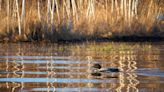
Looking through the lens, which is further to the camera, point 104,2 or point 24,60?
point 104,2

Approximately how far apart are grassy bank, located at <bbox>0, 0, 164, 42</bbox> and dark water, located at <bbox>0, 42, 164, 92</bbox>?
9124 millimetres

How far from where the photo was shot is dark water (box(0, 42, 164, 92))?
15.8 meters

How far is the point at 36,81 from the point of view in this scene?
17266mm

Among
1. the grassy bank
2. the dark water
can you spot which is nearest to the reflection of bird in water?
the dark water

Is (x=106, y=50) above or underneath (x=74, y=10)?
underneath

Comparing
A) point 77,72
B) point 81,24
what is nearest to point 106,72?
point 77,72

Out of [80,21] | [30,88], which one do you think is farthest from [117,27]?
[30,88]

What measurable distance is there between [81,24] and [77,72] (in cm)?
1875

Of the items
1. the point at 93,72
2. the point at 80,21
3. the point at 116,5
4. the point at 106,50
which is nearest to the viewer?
the point at 93,72

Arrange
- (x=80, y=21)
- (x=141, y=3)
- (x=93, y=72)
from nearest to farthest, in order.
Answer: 1. (x=93, y=72)
2. (x=80, y=21)
3. (x=141, y=3)

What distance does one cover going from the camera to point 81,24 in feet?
125

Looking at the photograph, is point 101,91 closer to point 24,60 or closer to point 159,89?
point 159,89

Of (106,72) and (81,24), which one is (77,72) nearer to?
(106,72)

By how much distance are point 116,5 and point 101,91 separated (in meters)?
27.1
